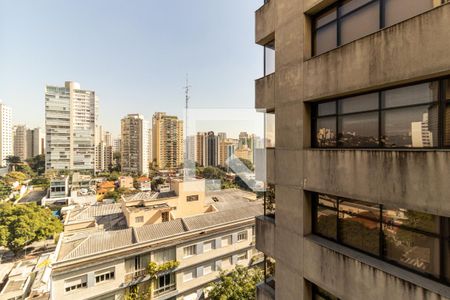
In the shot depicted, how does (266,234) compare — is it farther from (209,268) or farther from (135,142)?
(135,142)

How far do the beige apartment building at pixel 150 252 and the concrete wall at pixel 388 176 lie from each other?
1537cm

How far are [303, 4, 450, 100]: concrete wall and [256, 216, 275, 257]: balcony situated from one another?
12.7 ft

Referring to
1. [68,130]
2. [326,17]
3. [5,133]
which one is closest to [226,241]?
[326,17]

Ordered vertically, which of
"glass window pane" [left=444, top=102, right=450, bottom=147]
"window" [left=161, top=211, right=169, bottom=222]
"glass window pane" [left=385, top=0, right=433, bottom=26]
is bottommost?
"window" [left=161, top=211, right=169, bottom=222]

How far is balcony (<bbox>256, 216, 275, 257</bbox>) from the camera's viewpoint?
20.6ft

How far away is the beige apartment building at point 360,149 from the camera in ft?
11.0

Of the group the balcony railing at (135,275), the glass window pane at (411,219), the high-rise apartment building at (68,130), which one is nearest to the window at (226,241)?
the balcony railing at (135,275)

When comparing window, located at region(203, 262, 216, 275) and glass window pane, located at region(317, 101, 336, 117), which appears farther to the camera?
window, located at region(203, 262, 216, 275)

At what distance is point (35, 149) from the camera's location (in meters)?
111

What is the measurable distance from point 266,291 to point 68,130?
9178 centimetres

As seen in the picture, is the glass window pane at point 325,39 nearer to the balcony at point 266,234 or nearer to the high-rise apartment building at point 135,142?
the balcony at point 266,234

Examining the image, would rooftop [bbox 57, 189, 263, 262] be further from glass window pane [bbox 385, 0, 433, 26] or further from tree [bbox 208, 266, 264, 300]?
glass window pane [bbox 385, 0, 433, 26]

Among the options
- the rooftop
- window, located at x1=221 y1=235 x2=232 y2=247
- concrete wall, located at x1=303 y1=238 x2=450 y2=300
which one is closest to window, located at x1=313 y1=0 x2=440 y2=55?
concrete wall, located at x1=303 y1=238 x2=450 y2=300

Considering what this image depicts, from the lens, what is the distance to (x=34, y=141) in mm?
110188
